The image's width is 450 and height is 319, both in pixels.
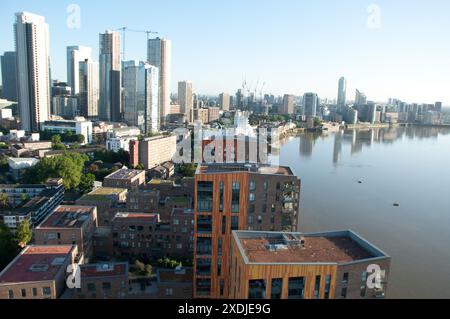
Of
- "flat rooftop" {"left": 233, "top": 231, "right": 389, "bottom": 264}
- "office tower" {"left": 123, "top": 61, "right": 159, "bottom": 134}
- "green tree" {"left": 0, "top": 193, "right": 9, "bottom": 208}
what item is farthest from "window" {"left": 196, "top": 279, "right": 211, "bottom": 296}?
"office tower" {"left": 123, "top": 61, "right": 159, "bottom": 134}

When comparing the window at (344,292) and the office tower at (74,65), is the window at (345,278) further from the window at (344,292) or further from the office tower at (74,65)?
the office tower at (74,65)

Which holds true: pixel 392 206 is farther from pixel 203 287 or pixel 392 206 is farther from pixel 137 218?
pixel 203 287

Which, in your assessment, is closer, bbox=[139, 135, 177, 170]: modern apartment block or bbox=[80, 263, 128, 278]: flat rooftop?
bbox=[80, 263, 128, 278]: flat rooftop

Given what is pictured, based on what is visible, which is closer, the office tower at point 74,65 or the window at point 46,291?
the window at point 46,291

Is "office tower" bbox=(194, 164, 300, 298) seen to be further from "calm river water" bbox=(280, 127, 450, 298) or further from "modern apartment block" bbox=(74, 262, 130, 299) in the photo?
"calm river water" bbox=(280, 127, 450, 298)

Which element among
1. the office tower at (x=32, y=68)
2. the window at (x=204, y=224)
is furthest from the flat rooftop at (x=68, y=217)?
the office tower at (x=32, y=68)

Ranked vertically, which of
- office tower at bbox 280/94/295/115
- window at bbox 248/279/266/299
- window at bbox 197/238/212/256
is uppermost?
office tower at bbox 280/94/295/115

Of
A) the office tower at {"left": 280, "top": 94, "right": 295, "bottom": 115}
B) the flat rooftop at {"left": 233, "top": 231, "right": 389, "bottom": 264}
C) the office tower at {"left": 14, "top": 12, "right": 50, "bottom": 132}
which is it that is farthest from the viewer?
the office tower at {"left": 280, "top": 94, "right": 295, "bottom": 115}
